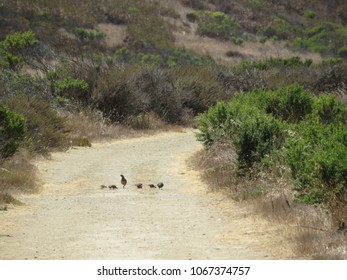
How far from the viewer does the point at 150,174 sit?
66.3 ft

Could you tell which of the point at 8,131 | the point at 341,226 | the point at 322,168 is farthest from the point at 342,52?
the point at 341,226

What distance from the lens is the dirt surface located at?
425 inches

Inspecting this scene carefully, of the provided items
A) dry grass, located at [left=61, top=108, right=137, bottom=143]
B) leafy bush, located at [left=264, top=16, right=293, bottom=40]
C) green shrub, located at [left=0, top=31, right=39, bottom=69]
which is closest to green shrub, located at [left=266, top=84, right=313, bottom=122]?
dry grass, located at [left=61, top=108, right=137, bottom=143]

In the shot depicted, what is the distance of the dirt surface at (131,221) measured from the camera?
10797 millimetres

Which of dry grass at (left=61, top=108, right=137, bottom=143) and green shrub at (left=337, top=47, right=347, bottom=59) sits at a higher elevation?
dry grass at (left=61, top=108, right=137, bottom=143)

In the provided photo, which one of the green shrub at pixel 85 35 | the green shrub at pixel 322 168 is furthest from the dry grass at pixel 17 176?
the green shrub at pixel 85 35

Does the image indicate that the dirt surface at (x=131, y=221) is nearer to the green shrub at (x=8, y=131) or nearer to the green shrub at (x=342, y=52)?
the green shrub at (x=8, y=131)

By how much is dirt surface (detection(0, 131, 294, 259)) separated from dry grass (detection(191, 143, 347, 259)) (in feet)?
0.72

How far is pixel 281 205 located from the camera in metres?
13.2

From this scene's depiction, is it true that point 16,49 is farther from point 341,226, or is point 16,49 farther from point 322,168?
point 341,226

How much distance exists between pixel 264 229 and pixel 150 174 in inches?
323

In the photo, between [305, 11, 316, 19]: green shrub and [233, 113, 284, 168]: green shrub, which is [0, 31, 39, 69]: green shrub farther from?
[305, 11, 316, 19]: green shrub

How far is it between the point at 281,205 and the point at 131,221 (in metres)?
Answer: 2.46
